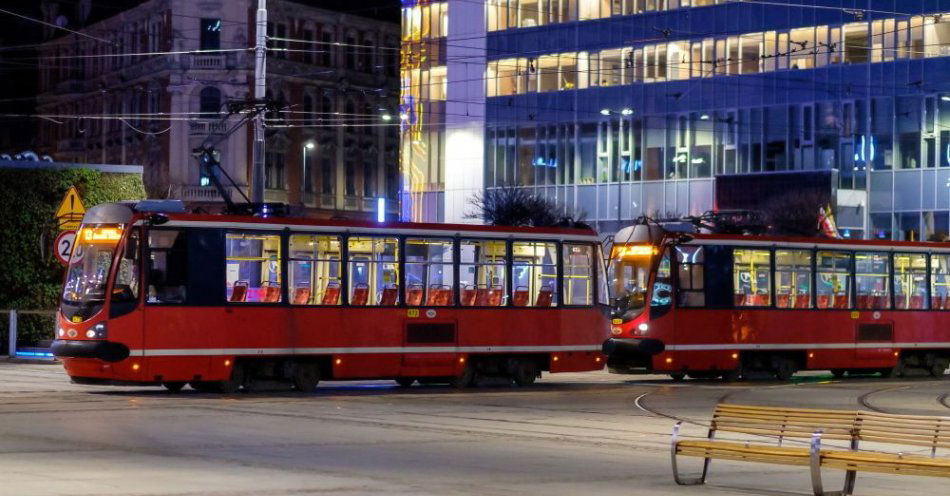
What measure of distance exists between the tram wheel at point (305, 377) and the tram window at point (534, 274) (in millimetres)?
4176

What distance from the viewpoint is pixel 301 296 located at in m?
28.7

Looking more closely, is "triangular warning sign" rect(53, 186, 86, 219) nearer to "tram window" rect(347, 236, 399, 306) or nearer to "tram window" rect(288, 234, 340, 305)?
"tram window" rect(288, 234, 340, 305)

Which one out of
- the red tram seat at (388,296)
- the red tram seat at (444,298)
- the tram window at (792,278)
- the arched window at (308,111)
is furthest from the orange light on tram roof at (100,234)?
the arched window at (308,111)

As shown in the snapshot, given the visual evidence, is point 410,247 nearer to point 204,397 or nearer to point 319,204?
point 204,397

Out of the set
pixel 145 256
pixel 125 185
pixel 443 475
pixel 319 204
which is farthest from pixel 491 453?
pixel 319 204

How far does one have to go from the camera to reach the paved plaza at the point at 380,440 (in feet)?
48.7

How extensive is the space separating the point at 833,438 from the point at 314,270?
15.1 m

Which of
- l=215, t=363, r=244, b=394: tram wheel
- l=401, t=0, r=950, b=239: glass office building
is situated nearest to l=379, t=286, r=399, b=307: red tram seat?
l=215, t=363, r=244, b=394: tram wheel

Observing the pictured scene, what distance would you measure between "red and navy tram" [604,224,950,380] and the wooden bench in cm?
1788

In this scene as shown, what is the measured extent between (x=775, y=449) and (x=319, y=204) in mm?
71057

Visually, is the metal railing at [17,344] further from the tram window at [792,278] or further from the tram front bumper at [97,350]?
the tram window at [792,278]

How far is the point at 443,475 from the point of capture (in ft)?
51.3

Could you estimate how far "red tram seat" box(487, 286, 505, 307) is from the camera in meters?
31.1

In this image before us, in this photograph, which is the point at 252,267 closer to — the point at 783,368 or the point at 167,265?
the point at 167,265
